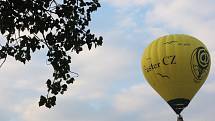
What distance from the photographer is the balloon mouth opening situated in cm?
3672

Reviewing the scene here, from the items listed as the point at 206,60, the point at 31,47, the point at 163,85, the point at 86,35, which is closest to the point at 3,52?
the point at 31,47

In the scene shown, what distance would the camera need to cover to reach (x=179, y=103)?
36.8 metres

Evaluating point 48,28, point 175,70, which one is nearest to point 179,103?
point 175,70

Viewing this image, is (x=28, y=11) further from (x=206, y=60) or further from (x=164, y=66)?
(x=206, y=60)

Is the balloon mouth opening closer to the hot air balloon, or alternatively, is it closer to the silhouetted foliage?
the hot air balloon

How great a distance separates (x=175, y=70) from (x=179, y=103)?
7.62 ft

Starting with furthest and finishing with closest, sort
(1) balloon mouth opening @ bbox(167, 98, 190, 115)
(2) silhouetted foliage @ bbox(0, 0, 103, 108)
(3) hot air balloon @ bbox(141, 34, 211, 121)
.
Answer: (1) balloon mouth opening @ bbox(167, 98, 190, 115), (3) hot air balloon @ bbox(141, 34, 211, 121), (2) silhouetted foliage @ bbox(0, 0, 103, 108)

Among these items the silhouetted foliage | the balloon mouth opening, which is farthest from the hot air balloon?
the silhouetted foliage

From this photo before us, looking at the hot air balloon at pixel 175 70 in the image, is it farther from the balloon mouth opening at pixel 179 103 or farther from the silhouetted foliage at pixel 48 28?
the silhouetted foliage at pixel 48 28

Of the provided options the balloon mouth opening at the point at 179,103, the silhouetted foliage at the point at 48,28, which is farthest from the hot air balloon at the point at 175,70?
the silhouetted foliage at the point at 48,28

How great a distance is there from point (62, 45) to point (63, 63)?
304 mm

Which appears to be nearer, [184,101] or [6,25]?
[6,25]

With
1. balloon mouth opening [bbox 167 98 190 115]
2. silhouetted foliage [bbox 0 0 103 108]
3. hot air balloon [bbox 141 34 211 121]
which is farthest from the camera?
balloon mouth opening [bbox 167 98 190 115]

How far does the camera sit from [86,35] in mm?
7301
